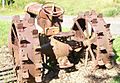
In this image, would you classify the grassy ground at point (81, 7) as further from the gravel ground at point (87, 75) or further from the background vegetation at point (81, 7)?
the gravel ground at point (87, 75)

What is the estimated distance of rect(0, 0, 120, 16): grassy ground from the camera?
68.2 ft

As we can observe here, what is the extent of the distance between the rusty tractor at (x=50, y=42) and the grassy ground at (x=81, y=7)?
11.7 meters

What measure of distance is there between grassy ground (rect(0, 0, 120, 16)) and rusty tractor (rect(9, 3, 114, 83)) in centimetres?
1173

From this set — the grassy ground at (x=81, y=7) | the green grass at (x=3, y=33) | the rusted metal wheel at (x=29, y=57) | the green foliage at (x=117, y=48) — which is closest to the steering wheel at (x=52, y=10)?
the rusted metal wheel at (x=29, y=57)

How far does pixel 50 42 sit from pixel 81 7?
14712mm

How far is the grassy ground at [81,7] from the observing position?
20.8 m

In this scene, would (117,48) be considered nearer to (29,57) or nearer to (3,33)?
(29,57)

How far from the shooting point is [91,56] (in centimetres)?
863

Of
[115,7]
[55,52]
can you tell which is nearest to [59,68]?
[55,52]

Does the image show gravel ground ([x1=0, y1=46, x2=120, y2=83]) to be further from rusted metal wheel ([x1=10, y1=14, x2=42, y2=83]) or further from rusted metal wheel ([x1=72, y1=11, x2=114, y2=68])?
rusted metal wheel ([x1=10, y1=14, x2=42, y2=83])

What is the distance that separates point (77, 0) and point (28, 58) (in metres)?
17.8

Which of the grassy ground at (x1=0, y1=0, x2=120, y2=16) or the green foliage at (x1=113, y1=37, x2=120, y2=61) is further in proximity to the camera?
the grassy ground at (x1=0, y1=0, x2=120, y2=16)

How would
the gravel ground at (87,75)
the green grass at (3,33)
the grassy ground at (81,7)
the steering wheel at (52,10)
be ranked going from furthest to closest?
the grassy ground at (81,7), the green grass at (3,33), the steering wheel at (52,10), the gravel ground at (87,75)

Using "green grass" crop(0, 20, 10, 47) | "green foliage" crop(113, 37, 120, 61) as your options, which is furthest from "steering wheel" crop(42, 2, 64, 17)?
"green grass" crop(0, 20, 10, 47)
